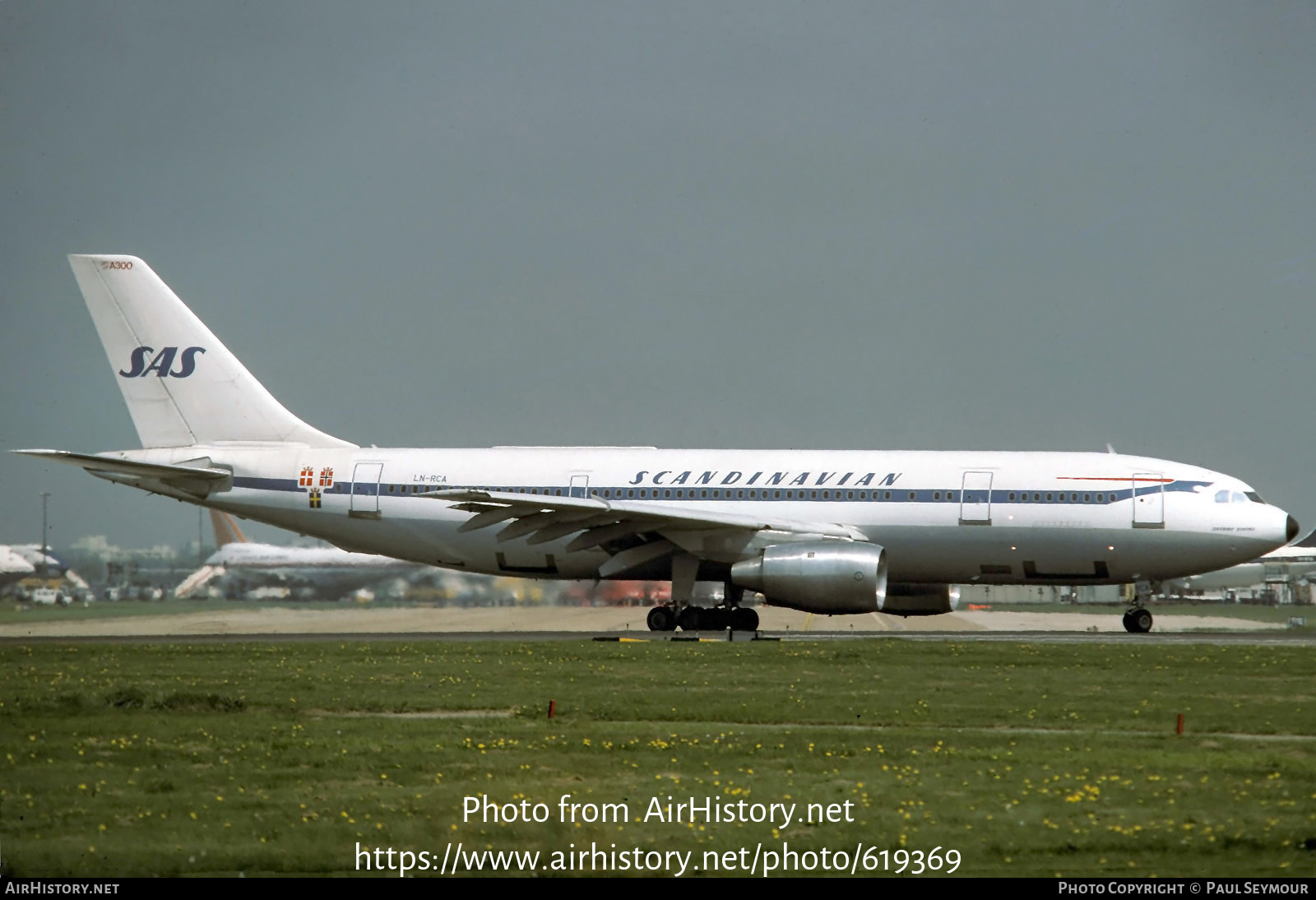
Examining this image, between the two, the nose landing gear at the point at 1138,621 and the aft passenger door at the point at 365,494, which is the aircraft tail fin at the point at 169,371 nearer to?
the aft passenger door at the point at 365,494

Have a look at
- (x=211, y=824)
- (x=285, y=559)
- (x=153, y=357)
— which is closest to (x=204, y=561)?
(x=285, y=559)

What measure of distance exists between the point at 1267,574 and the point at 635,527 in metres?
34.0

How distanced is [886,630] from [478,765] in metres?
21.8

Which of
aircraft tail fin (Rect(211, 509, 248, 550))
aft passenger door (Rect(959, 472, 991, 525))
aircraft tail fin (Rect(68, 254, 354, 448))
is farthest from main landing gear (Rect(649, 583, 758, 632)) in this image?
aircraft tail fin (Rect(211, 509, 248, 550))

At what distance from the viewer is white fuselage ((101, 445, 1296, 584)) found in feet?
101

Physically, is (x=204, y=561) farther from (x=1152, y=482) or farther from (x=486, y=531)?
(x=1152, y=482)

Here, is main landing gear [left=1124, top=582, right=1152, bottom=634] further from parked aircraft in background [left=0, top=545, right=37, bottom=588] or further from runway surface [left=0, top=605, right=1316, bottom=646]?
parked aircraft in background [left=0, top=545, right=37, bottom=588]

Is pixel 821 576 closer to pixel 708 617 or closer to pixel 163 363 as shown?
pixel 708 617

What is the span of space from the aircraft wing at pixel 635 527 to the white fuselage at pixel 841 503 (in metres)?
0.24

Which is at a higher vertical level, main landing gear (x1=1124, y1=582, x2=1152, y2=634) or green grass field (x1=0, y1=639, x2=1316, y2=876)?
main landing gear (x1=1124, y1=582, x2=1152, y2=634)

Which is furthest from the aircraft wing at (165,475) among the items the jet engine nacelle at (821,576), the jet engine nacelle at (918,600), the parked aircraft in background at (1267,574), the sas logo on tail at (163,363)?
the parked aircraft in background at (1267,574)

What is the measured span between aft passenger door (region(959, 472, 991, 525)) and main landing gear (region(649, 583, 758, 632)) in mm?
4770
